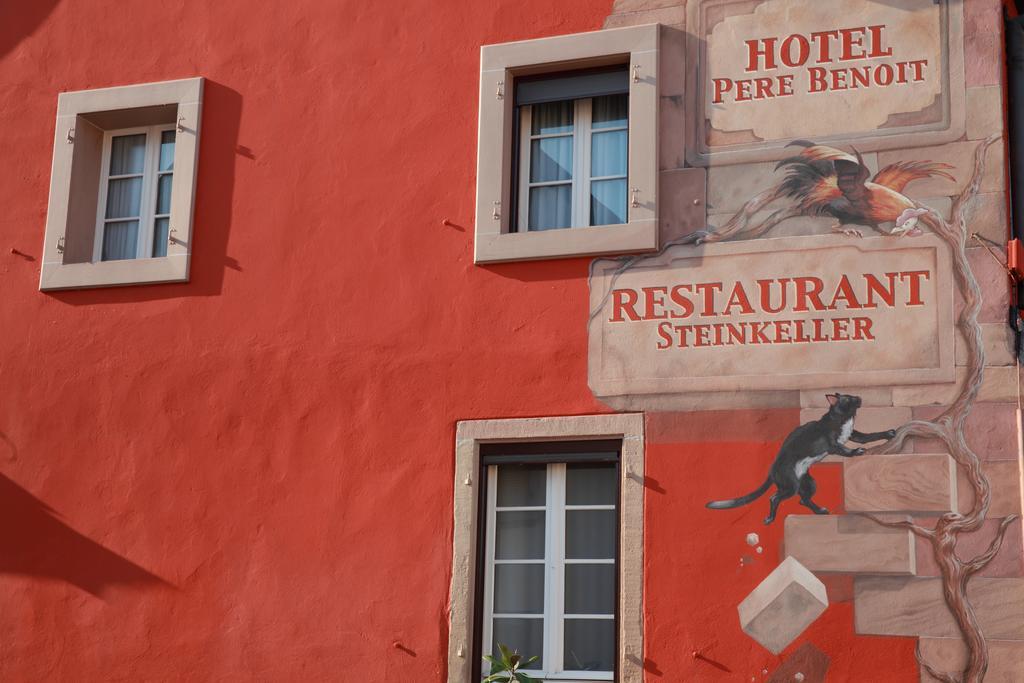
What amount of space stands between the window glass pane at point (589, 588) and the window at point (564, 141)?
192 centimetres

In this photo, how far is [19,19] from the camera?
11.6 m

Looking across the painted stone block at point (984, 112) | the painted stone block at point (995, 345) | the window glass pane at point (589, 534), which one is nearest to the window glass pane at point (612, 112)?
the painted stone block at point (984, 112)

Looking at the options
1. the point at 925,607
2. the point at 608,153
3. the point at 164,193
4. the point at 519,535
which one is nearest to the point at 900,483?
the point at 925,607

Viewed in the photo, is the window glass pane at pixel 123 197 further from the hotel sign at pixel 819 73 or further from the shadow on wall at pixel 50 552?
the hotel sign at pixel 819 73

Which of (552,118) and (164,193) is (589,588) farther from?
(164,193)

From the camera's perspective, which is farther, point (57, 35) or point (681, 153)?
point (57, 35)

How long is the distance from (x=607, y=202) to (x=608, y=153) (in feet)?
1.14

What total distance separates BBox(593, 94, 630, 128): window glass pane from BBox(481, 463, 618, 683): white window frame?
2262 millimetres

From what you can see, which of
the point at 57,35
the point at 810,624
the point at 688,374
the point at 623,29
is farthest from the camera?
the point at 57,35

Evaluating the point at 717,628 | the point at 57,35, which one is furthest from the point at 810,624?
the point at 57,35

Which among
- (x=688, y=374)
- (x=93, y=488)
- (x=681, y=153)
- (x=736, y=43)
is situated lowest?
(x=93, y=488)

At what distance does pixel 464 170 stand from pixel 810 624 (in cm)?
362

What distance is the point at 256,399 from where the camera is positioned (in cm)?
1013

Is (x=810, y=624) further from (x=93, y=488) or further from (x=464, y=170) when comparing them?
(x=93, y=488)
